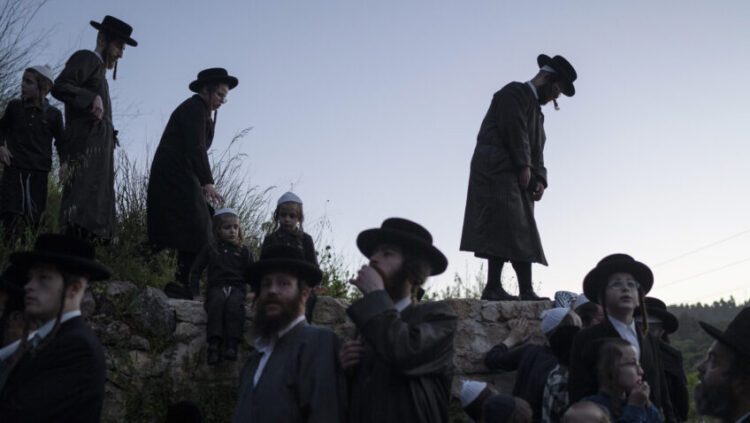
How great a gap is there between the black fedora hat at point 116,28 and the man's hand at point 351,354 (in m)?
5.10

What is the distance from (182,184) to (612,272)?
13.9 ft

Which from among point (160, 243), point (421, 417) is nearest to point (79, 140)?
point (160, 243)

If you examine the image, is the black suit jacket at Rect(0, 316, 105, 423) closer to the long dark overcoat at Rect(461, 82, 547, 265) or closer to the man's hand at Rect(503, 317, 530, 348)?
the man's hand at Rect(503, 317, 530, 348)

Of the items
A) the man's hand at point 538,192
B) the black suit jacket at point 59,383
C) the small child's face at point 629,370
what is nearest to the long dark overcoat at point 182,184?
the man's hand at point 538,192

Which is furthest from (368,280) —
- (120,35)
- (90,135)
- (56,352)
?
(120,35)

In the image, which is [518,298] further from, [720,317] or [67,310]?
[720,317]

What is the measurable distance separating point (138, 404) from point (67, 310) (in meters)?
2.73

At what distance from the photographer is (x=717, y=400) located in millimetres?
3170

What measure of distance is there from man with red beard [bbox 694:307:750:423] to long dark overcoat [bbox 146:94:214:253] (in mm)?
5296

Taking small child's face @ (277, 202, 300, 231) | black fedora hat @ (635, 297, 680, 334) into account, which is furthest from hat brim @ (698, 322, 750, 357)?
small child's face @ (277, 202, 300, 231)

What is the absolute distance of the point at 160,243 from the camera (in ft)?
25.7

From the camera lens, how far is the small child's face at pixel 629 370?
15.2 ft

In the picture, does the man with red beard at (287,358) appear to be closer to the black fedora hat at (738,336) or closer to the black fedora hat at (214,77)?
the black fedora hat at (738,336)

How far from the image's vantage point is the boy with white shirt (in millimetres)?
3769
